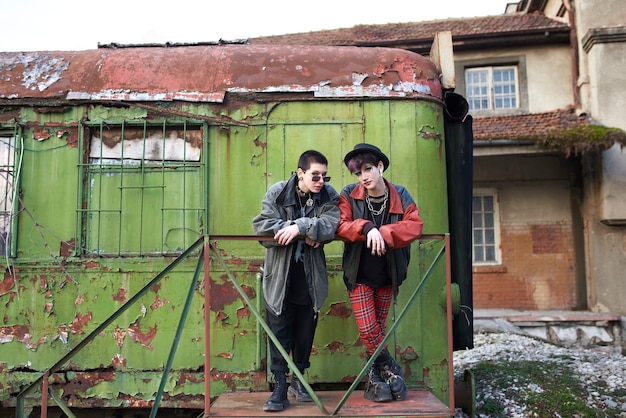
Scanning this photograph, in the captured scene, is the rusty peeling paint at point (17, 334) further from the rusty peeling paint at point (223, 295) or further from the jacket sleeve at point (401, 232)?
the jacket sleeve at point (401, 232)

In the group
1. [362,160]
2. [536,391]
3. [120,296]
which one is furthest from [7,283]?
[536,391]

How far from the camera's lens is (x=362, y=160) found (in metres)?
4.15

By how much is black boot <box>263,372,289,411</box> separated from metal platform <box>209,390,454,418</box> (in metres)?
0.04

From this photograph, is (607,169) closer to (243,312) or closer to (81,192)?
(243,312)

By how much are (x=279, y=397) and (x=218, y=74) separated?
2619 millimetres

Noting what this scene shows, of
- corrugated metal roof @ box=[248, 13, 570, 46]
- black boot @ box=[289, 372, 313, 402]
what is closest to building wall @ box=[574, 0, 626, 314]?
corrugated metal roof @ box=[248, 13, 570, 46]

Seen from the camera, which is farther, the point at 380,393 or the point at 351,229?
the point at 380,393

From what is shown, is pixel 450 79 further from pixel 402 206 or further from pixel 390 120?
pixel 402 206

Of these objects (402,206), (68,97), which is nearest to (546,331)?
(402,206)

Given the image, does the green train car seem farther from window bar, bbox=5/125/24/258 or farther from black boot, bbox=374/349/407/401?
black boot, bbox=374/349/407/401

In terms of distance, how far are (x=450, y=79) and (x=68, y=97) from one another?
3.18m

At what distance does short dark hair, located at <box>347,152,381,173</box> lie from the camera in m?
4.15

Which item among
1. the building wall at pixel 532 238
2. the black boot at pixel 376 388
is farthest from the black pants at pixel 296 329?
the building wall at pixel 532 238

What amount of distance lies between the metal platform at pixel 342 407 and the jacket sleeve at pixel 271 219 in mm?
1063
